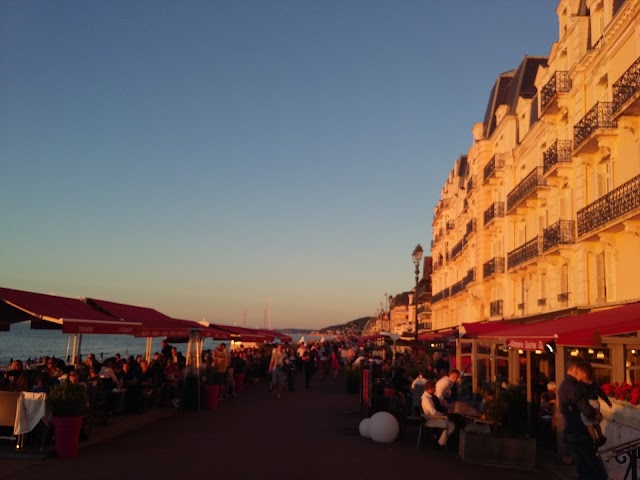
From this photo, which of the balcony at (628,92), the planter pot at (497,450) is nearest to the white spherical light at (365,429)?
the planter pot at (497,450)

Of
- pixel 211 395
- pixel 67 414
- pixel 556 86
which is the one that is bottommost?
pixel 211 395

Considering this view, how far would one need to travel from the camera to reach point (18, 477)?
9539 mm

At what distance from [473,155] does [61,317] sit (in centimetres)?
3288

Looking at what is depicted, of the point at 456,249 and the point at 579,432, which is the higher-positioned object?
the point at 456,249

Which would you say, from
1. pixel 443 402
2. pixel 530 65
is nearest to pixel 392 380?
pixel 443 402

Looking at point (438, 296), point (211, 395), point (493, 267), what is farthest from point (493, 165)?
point (438, 296)

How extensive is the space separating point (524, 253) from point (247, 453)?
66.2ft

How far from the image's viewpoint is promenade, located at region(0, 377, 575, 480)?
1023 centimetres

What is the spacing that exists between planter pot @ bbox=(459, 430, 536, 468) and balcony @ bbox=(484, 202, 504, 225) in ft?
77.2

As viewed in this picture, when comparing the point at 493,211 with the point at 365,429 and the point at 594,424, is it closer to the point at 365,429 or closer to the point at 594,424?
the point at 365,429

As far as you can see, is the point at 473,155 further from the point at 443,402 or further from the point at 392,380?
the point at 443,402

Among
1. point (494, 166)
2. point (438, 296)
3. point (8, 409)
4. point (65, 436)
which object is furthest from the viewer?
point (438, 296)

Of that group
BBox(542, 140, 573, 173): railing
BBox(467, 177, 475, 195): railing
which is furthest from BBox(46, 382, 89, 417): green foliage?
BBox(467, 177, 475, 195): railing

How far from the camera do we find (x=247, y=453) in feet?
38.7
